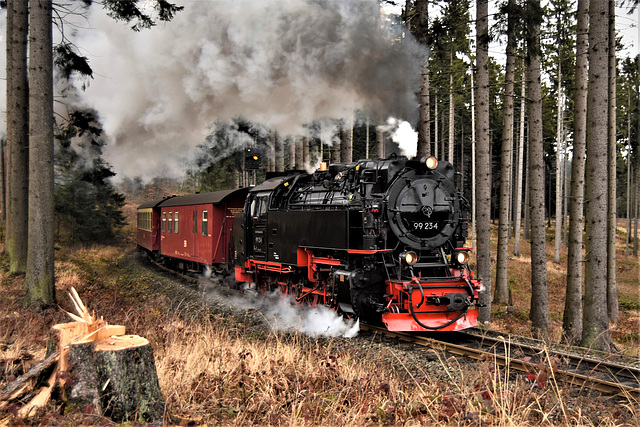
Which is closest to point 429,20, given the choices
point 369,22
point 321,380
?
point 369,22

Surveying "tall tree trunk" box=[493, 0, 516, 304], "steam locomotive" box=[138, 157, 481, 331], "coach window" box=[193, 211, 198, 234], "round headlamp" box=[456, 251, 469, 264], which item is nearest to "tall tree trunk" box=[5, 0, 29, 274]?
"coach window" box=[193, 211, 198, 234]

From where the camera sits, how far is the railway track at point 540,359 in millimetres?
4729

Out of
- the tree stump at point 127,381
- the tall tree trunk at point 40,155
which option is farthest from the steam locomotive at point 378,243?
the tree stump at point 127,381

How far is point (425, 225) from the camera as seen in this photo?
26.8 ft

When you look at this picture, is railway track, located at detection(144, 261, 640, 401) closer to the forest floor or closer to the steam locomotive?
the forest floor

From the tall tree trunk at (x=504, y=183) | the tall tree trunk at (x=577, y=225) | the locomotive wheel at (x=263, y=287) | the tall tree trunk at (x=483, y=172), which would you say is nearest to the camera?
the tall tree trunk at (x=577, y=225)

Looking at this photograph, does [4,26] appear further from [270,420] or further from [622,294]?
[622,294]

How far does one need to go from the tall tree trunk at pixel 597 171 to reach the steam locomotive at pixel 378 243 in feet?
6.16

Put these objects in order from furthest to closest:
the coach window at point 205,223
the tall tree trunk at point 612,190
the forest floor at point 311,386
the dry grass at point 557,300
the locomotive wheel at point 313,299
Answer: the coach window at point 205,223
the tall tree trunk at point 612,190
the dry grass at point 557,300
the locomotive wheel at point 313,299
the forest floor at point 311,386

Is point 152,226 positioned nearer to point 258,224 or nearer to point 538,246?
point 258,224

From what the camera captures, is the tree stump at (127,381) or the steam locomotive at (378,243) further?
the steam locomotive at (378,243)

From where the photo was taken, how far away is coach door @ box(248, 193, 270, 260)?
10602mm

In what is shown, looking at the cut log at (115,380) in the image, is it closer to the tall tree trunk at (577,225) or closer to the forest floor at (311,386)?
the forest floor at (311,386)

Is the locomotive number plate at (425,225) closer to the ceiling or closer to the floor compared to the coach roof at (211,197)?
closer to the floor
